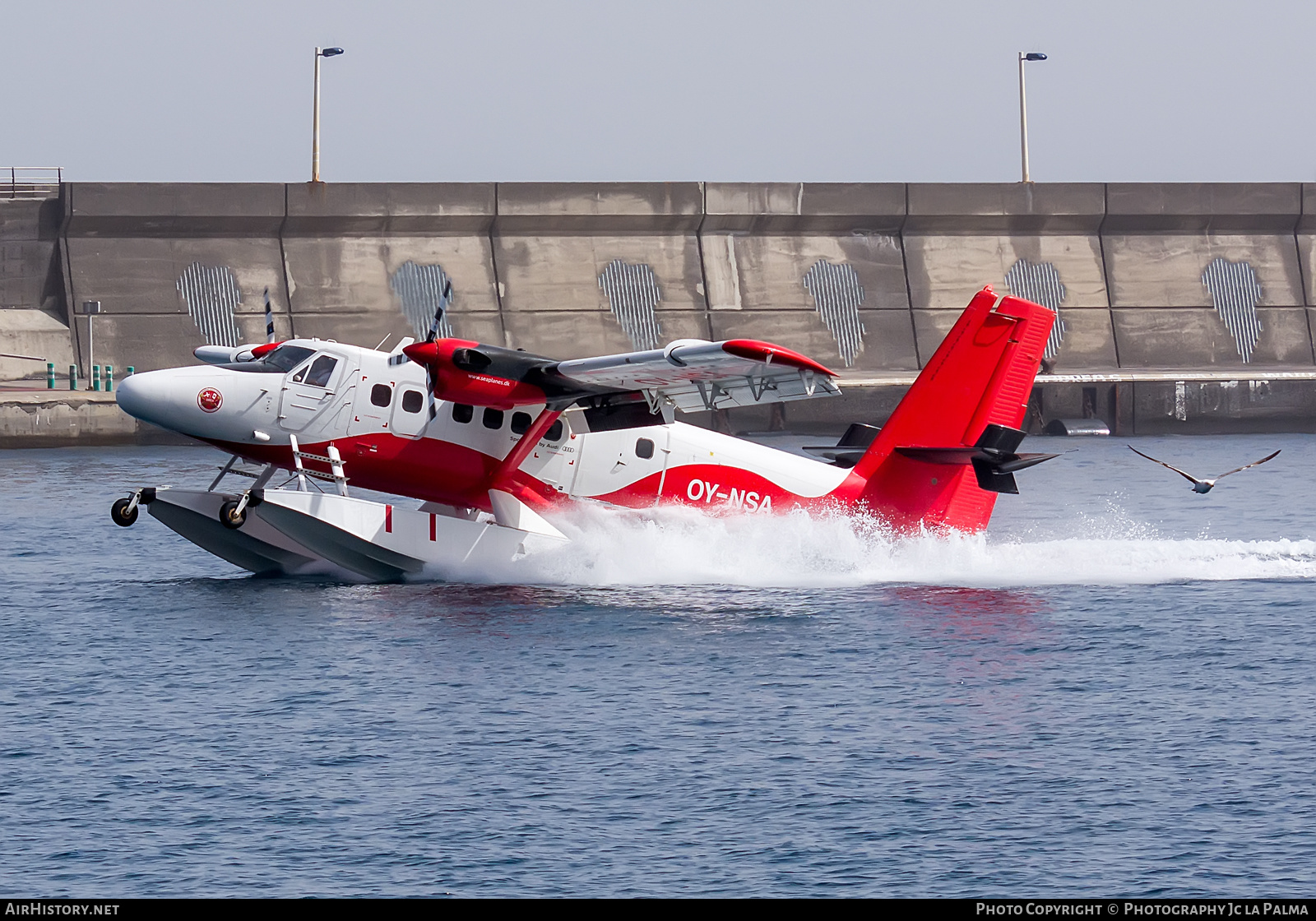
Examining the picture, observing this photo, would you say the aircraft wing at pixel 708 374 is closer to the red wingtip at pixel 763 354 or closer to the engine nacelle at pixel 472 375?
the red wingtip at pixel 763 354

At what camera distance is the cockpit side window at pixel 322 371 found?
76.4ft

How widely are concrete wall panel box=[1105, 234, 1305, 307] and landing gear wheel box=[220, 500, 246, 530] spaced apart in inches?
1851

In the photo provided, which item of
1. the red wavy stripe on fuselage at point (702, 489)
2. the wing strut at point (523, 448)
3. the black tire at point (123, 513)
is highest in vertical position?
the wing strut at point (523, 448)

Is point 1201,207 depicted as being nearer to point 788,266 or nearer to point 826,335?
point 826,335

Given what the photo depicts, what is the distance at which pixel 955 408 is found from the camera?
25359 millimetres

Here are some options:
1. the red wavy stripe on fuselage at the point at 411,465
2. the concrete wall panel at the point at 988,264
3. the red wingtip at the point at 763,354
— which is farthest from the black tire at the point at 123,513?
the concrete wall panel at the point at 988,264

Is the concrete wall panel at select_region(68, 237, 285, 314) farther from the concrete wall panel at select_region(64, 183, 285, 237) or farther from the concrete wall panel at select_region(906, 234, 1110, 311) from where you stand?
the concrete wall panel at select_region(906, 234, 1110, 311)

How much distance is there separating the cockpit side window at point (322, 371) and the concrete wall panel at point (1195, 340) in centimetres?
4455

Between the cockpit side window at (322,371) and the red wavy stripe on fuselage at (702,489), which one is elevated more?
the cockpit side window at (322,371)

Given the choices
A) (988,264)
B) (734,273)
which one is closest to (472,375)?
(734,273)

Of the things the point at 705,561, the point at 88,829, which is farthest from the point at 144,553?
the point at 88,829

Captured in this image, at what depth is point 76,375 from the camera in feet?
172

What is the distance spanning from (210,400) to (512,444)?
4.37 meters

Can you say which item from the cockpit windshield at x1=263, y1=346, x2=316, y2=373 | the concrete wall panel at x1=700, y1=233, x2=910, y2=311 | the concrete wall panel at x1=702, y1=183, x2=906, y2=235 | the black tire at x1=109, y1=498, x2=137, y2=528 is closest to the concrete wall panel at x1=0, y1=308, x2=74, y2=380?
the concrete wall panel at x1=700, y1=233, x2=910, y2=311
